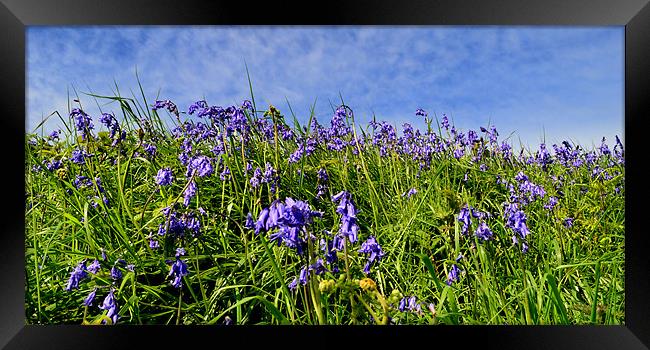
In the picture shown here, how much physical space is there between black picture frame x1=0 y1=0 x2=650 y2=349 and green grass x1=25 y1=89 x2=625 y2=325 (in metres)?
0.06

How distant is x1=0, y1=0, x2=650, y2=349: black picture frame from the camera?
5.09ft

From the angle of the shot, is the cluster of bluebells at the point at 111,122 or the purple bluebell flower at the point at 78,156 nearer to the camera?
the cluster of bluebells at the point at 111,122

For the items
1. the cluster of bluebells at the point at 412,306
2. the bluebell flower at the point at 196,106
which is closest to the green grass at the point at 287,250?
the cluster of bluebells at the point at 412,306

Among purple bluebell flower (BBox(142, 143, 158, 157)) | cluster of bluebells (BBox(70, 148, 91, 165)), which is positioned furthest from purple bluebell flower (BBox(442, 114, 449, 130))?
cluster of bluebells (BBox(70, 148, 91, 165))

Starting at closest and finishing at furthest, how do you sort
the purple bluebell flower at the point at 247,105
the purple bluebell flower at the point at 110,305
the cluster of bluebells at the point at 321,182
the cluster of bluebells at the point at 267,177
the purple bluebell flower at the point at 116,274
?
the purple bluebell flower at the point at 110,305 → the purple bluebell flower at the point at 116,274 → the cluster of bluebells at the point at 267,177 → the purple bluebell flower at the point at 247,105 → the cluster of bluebells at the point at 321,182

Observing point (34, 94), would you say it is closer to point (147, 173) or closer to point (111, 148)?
point (111, 148)

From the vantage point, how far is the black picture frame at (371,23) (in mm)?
1552

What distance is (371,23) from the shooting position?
5.19 ft

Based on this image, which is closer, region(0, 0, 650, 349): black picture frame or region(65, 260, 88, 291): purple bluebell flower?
region(65, 260, 88, 291): purple bluebell flower

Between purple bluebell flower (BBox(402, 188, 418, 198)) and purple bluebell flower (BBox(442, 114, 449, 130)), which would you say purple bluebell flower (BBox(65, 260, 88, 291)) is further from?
purple bluebell flower (BBox(442, 114, 449, 130))

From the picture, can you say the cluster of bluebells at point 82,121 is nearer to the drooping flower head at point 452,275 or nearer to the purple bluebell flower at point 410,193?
the purple bluebell flower at point 410,193

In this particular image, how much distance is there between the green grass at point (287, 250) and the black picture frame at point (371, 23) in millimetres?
63

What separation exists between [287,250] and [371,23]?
1.03 meters

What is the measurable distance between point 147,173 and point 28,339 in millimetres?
953
